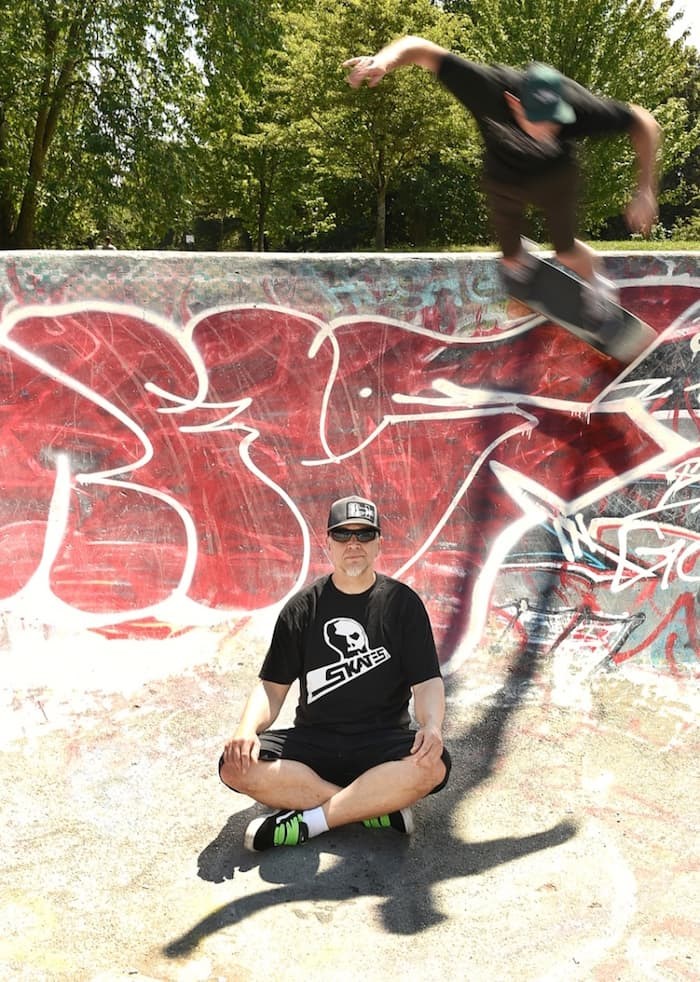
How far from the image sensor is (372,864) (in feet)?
11.0

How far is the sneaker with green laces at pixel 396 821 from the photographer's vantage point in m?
3.47

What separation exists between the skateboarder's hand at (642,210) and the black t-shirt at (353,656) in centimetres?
179

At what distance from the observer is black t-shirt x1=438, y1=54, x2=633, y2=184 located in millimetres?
3643

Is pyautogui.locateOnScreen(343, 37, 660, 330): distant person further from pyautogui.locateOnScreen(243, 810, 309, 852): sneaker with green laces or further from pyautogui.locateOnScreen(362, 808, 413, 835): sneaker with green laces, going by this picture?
pyautogui.locateOnScreen(243, 810, 309, 852): sneaker with green laces

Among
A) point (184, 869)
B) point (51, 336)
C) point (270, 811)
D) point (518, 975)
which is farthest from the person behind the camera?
point (51, 336)

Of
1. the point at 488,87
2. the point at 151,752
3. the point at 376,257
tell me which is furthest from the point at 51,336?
the point at 488,87

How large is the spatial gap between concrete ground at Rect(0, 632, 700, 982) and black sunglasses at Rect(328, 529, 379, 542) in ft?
3.78

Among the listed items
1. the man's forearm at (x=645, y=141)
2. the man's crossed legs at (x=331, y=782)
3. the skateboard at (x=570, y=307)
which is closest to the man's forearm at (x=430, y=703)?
the man's crossed legs at (x=331, y=782)

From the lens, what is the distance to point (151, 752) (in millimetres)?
4047

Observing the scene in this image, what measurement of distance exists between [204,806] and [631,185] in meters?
19.7

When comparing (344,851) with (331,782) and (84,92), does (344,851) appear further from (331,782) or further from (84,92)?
(84,92)

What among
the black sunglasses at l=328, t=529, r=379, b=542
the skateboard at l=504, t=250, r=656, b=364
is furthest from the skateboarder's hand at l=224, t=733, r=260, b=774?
the skateboard at l=504, t=250, r=656, b=364

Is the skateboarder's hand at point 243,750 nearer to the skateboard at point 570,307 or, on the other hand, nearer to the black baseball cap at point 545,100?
the skateboard at point 570,307

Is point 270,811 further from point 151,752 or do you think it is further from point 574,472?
point 574,472
